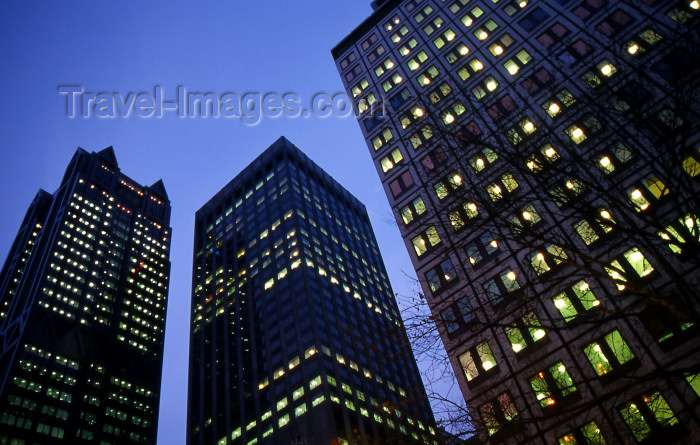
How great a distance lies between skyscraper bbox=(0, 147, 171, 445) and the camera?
87.6 metres

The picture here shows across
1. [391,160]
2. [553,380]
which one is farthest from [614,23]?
[553,380]

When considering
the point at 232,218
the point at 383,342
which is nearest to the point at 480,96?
the point at 383,342

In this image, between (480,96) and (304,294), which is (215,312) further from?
(480,96)

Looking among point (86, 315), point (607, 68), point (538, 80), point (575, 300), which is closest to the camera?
point (575, 300)

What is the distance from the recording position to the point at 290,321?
8225 cm

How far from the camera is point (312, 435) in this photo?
64.4 metres

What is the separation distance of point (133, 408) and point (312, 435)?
63.8 metres

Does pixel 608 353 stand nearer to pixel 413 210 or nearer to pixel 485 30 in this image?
pixel 413 210

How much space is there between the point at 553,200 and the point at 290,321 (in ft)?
248

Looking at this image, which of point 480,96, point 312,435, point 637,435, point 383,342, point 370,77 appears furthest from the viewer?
point 383,342

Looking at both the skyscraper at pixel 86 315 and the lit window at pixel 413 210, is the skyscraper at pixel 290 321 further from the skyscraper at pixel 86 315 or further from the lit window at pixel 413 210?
the lit window at pixel 413 210

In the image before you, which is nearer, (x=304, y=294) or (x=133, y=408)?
(x=304, y=294)

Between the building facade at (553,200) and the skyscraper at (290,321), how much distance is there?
31211mm

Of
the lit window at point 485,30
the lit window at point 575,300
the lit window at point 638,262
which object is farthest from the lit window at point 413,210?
the lit window at point 485,30
